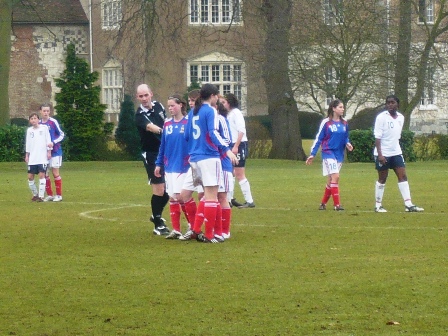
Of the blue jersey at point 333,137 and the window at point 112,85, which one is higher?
the window at point 112,85

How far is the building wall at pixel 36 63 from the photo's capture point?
61.2 m

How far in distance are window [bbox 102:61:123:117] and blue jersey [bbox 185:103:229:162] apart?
48.4m

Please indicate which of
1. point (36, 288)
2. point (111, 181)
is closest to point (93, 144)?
point (111, 181)

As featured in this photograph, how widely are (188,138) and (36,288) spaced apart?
4028mm

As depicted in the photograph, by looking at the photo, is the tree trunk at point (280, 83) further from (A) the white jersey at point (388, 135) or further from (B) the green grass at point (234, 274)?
(A) the white jersey at point (388, 135)

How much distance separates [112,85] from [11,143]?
81.0ft

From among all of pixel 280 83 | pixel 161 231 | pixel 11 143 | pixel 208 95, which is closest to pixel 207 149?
pixel 208 95

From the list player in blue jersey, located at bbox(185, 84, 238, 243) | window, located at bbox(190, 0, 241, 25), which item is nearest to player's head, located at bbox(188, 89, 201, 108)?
player in blue jersey, located at bbox(185, 84, 238, 243)

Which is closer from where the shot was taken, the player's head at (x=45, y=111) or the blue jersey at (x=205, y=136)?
the blue jersey at (x=205, y=136)

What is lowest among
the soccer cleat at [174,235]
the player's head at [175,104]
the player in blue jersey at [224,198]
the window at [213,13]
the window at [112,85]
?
the soccer cleat at [174,235]

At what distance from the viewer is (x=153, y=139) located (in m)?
13.8

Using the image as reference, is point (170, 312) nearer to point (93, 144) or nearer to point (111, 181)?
point (111, 181)

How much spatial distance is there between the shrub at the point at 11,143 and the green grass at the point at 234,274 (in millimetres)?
19075

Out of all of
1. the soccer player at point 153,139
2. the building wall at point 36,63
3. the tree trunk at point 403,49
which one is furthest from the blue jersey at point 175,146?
the building wall at point 36,63
